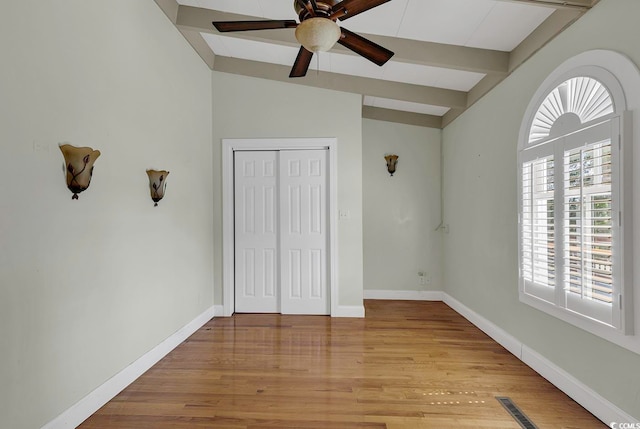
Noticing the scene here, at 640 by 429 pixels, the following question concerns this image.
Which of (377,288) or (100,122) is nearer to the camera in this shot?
(100,122)

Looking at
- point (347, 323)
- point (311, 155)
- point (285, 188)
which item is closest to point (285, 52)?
point (311, 155)

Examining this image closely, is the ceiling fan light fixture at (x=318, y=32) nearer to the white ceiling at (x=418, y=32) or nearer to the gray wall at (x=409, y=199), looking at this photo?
the white ceiling at (x=418, y=32)

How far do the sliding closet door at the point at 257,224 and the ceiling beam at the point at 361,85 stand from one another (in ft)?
3.16

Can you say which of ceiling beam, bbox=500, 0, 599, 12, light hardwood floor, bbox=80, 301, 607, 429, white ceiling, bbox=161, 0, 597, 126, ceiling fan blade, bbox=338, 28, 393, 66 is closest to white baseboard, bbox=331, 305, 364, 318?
light hardwood floor, bbox=80, 301, 607, 429

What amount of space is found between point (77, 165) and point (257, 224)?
233 cm

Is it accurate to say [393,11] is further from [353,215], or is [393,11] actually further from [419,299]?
[419,299]

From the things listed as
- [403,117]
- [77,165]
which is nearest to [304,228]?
[403,117]

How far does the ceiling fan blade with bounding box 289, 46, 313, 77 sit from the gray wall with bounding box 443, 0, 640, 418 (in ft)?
5.84

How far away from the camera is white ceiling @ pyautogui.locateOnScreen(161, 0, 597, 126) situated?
2.39m

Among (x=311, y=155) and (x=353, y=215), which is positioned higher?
(x=311, y=155)

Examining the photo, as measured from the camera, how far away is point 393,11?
8.32ft

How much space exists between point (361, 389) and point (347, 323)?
1.42 metres

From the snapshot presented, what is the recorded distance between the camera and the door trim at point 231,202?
3.95 meters

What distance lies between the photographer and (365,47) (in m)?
2.12
